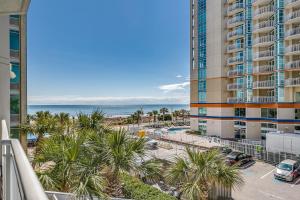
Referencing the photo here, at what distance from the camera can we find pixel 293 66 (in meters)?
27.1

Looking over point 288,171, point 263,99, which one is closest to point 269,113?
point 263,99

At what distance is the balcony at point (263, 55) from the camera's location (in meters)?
30.0

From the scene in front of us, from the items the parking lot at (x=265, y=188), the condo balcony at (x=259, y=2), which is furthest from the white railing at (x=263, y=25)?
the parking lot at (x=265, y=188)

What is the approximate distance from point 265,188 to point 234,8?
1044 inches

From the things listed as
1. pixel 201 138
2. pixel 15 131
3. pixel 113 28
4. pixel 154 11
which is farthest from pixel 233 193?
pixel 113 28

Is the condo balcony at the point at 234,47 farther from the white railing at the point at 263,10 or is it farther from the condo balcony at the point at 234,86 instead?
the condo balcony at the point at 234,86

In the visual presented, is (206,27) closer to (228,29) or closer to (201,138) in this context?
(228,29)

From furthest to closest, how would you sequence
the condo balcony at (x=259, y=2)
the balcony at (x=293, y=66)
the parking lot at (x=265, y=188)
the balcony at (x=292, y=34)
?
the condo balcony at (x=259, y=2), the balcony at (x=293, y=66), the balcony at (x=292, y=34), the parking lot at (x=265, y=188)

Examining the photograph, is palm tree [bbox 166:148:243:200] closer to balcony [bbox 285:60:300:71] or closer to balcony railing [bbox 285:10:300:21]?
balcony [bbox 285:60:300:71]

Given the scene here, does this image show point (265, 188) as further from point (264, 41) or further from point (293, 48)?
point (264, 41)

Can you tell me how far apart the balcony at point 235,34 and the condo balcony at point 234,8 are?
9.13 feet

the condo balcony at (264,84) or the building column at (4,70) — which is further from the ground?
the condo balcony at (264,84)

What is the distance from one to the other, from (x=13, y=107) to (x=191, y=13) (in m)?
32.1

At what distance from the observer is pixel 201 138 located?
32.7 m
